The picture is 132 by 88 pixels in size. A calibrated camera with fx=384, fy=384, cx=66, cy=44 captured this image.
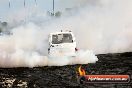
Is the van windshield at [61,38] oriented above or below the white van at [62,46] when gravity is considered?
above

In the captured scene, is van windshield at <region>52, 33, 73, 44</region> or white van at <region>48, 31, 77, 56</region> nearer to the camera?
white van at <region>48, 31, 77, 56</region>

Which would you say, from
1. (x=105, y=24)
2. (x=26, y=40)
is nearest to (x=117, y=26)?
(x=105, y=24)

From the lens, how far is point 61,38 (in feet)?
76.4

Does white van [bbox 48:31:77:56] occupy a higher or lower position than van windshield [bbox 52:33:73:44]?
lower

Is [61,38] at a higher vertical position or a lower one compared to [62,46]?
higher

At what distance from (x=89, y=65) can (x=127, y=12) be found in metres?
16.3

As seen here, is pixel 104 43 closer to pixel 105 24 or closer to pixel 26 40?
pixel 105 24

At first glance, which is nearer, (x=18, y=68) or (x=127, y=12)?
(x=18, y=68)

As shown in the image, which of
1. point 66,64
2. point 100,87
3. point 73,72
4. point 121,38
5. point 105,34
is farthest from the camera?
point 105,34

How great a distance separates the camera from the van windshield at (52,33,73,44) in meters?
23.1

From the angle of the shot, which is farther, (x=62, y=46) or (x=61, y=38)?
(x=61, y=38)

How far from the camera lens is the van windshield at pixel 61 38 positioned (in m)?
23.1

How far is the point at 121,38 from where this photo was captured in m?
35.2

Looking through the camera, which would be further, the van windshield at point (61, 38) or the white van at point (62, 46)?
the van windshield at point (61, 38)
